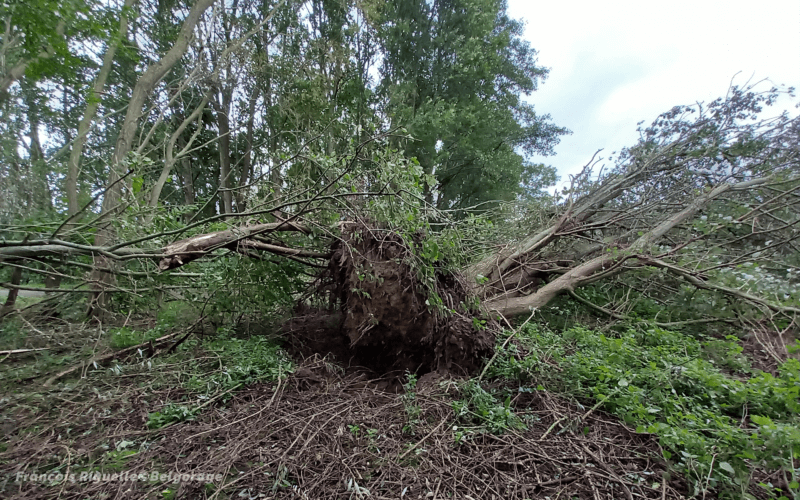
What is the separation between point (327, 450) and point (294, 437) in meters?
0.28

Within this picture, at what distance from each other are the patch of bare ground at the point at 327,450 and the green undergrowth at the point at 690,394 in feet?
0.51

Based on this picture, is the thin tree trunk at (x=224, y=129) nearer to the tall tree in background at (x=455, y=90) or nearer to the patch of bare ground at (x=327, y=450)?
the tall tree in background at (x=455, y=90)

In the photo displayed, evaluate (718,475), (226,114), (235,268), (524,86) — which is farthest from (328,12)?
(718,475)

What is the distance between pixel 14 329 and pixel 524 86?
1693cm

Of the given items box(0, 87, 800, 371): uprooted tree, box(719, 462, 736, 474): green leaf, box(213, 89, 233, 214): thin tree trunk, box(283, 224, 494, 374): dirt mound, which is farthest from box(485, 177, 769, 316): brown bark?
box(213, 89, 233, 214): thin tree trunk

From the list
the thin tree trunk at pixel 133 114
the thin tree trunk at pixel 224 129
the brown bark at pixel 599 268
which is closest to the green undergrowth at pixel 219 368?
the thin tree trunk at pixel 133 114

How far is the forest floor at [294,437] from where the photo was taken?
1911 mm

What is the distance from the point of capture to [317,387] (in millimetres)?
3027

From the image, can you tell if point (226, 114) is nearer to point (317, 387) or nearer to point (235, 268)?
point (235, 268)

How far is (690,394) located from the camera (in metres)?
2.50

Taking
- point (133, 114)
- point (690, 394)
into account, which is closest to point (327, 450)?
point (690, 394)

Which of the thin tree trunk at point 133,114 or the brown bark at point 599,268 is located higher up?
the thin tree trunk at point 133,114

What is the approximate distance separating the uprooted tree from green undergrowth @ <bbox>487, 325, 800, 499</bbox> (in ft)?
1.58

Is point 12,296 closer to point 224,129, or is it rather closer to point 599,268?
point 599,268
